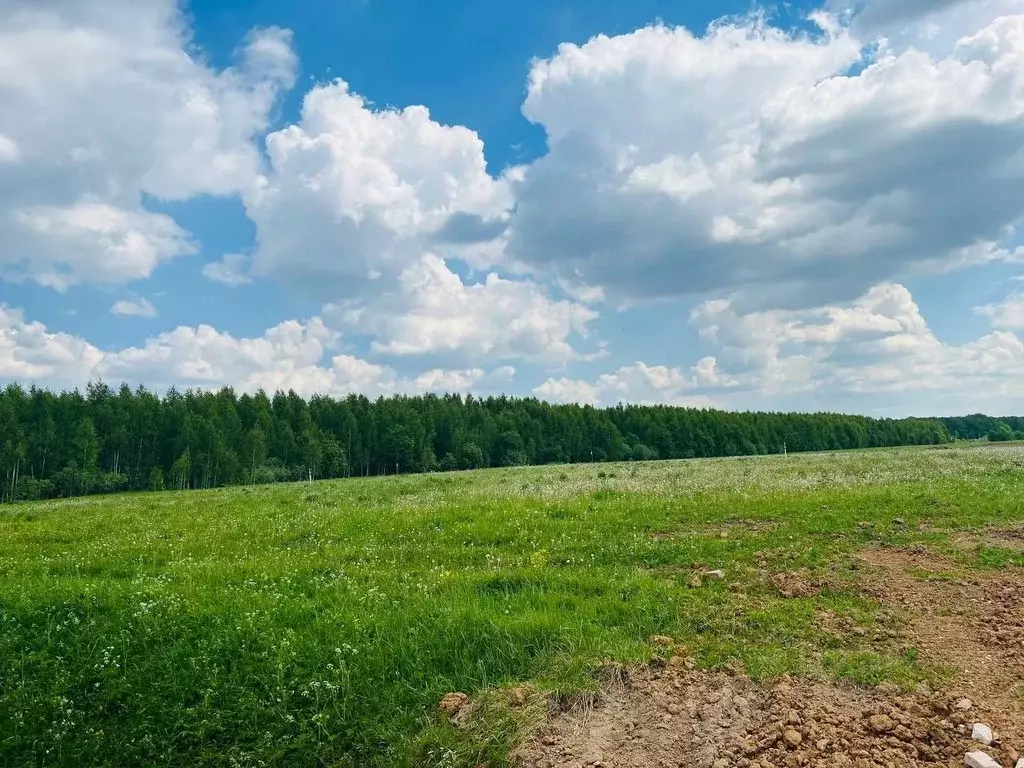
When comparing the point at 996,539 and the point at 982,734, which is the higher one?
A: the point at 996,539

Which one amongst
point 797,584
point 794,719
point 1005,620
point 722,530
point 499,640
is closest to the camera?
point 794,719

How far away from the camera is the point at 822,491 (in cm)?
2056

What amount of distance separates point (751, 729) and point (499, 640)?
3376mm

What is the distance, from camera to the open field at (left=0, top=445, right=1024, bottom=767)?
6.98 m

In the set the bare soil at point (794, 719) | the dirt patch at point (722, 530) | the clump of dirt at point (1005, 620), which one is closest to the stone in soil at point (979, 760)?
the bare soil at point (794, 719)

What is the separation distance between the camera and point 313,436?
108500mm

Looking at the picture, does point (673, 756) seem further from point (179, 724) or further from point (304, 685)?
point (179, 724)

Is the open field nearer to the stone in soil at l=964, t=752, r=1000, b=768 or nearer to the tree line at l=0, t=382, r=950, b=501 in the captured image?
the stone in soil at l=964, t=752, r=1000, b=768

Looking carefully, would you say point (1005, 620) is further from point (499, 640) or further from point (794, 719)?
point (499, 640)

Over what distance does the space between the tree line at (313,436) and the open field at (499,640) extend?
89.7 meters

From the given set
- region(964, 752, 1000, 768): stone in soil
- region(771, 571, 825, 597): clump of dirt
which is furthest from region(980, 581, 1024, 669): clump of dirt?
region(964, 752, 1000, 768): stone in soil

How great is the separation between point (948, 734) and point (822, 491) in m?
15.7

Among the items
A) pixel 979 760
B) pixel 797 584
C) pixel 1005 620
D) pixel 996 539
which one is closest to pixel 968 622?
pixel 1005 620

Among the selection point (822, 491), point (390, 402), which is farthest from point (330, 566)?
point (390, 402)
